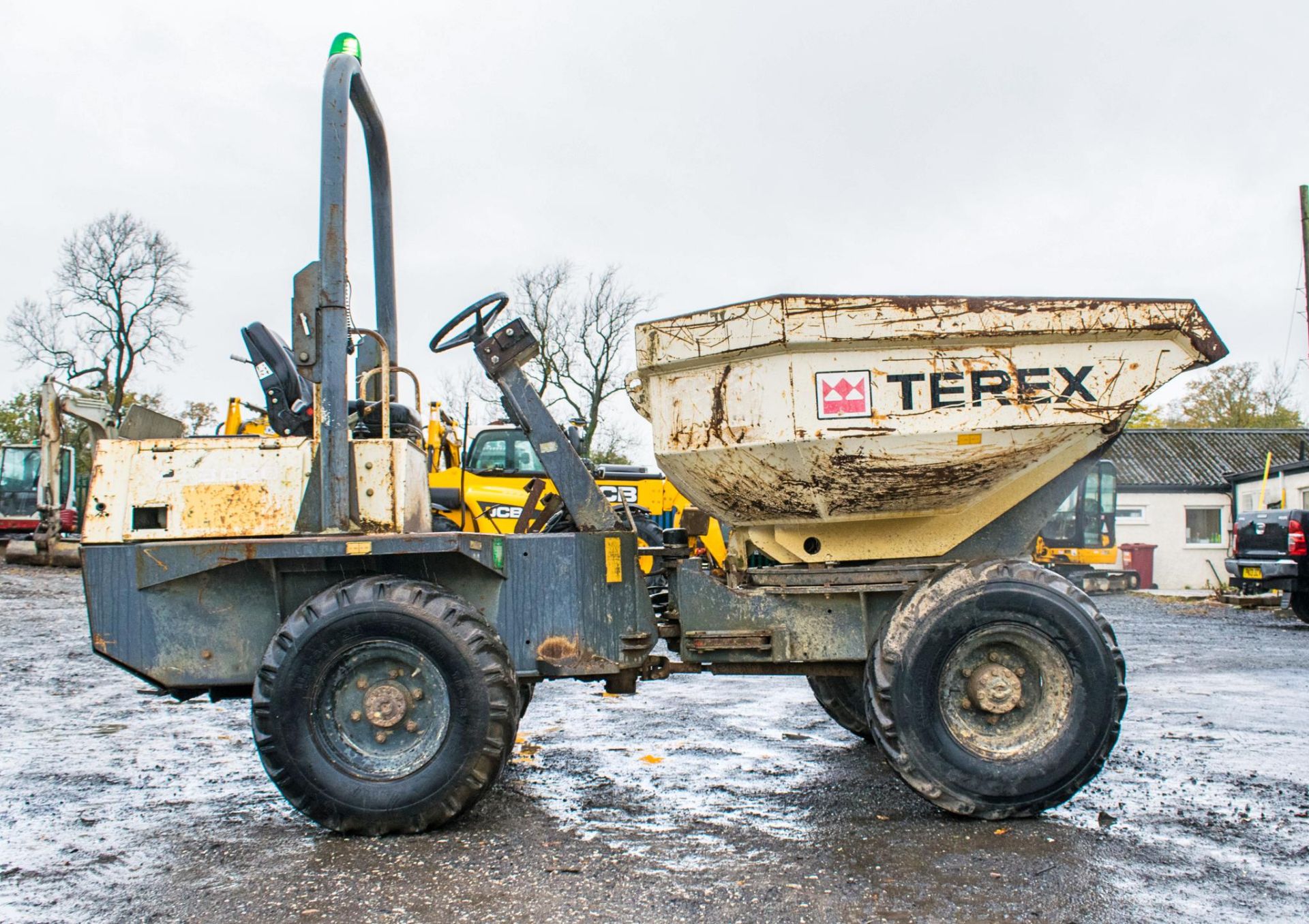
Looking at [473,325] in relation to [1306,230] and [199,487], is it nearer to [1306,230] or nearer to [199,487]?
[199,487]

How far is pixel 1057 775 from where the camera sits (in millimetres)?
4238

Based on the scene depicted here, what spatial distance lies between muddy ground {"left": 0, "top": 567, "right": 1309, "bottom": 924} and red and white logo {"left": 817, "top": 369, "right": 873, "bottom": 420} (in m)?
1.60

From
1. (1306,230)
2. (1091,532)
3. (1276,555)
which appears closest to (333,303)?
(1276,555)

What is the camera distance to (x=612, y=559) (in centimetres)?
470

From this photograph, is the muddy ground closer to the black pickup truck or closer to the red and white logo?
the red and white logo

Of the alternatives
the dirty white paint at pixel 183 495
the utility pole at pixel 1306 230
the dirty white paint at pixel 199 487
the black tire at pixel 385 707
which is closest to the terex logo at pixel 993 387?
the black tire at pixel 385 707

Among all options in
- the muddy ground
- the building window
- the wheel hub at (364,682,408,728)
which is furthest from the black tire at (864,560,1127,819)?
the building window

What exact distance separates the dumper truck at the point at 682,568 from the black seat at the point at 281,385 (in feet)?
0.23

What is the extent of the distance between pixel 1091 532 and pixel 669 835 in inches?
914

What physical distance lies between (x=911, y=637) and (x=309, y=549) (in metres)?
2.39

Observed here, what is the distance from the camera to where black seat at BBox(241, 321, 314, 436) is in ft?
Result: 15.4

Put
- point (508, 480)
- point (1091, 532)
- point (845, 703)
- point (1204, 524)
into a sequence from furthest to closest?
point (1204, 524)
point (1091, 532)
point (508, 480)
point (845, 703)

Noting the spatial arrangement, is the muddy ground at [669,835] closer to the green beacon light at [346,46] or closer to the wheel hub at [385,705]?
the wheel hub at [385,705]

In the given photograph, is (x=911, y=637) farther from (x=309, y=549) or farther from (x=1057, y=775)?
(x=309, y=549)
